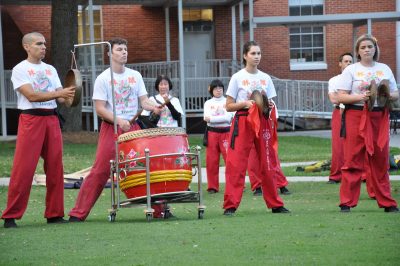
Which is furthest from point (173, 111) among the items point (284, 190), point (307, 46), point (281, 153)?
point (307, 46)

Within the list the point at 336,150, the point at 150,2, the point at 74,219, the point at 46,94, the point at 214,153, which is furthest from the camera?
the point at 150,2

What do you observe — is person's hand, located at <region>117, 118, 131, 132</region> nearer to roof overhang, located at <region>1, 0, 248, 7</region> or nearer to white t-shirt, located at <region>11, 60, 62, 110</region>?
white t-shirt, located at <region>11, 60, 62, 110</region>

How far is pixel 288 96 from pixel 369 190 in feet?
63.4

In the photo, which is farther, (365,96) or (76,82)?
(365,96)

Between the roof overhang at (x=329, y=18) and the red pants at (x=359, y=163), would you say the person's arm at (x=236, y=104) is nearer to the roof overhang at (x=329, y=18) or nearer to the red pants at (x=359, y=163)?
the red pants at (x=359, y=163)

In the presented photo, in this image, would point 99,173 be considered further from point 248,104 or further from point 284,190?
point 284,190

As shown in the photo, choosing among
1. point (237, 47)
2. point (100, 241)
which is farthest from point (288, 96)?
point (100, 241)

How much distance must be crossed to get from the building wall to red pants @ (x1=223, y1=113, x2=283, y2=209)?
2317cm

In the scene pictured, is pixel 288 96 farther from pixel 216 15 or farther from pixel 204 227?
pixel 204 227

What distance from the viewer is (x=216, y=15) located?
115ft

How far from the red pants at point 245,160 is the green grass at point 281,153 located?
6.40 m

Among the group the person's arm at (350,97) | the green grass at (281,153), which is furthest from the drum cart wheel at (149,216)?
the green grass at (281,153)

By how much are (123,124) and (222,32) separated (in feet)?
80.7

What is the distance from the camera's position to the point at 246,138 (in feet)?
37.1
